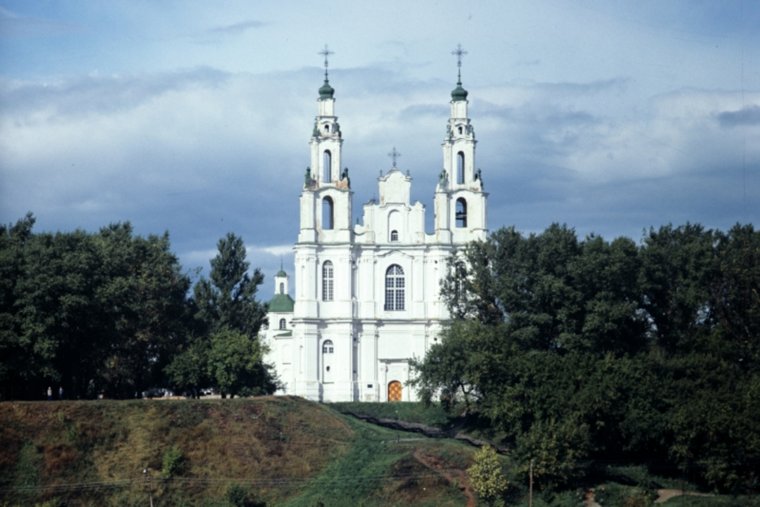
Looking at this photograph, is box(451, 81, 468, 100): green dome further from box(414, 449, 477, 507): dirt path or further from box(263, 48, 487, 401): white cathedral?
box(414, 449, 477, 507): dirt path

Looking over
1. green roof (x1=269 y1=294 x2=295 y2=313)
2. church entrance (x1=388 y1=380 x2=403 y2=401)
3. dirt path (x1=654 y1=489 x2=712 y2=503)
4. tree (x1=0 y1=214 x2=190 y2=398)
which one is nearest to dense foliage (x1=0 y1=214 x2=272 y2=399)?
tree (x1=0 y1=214 x2=190 y2=398)

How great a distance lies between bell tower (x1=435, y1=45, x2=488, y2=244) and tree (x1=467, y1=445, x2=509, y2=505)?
2232cm

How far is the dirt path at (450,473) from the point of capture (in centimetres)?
7462

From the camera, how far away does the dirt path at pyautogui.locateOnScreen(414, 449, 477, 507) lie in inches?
2938

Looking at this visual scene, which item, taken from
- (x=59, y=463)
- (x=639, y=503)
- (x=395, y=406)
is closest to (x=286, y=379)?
(x=395, y=406)

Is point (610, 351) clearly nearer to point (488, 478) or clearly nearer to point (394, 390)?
point (488, 478)

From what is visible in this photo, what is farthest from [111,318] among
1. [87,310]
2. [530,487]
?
[530,487]

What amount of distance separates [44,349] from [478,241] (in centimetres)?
2448

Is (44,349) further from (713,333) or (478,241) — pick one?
(713,333)

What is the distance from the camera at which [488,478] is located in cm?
7406

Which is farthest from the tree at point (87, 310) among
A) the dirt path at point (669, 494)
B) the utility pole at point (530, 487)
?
the dirt path at point (669, 494)

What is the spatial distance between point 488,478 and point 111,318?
21577 mm

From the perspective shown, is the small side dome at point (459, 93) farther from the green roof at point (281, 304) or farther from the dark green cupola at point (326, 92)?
the green roof at point (281, 304)

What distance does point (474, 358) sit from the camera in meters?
81.9
